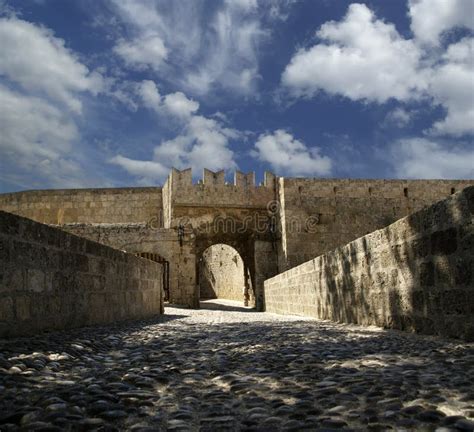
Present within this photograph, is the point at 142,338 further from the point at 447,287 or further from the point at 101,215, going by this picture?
the point at 101,215

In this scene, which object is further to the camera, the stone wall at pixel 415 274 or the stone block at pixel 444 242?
the stone block at pixel 444 242

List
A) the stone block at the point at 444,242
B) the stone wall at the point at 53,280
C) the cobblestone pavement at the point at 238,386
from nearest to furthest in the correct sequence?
the cobblestone pavement at the point at 238,386, the stone block at the point at 444,242, the stone wall at the point at 53,280

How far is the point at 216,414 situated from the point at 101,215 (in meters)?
22.7

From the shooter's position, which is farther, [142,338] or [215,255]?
→ [215,255]

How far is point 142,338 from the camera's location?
15.0 ft

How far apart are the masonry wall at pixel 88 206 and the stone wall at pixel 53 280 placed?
55.0ft

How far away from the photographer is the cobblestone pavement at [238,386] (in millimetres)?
1666

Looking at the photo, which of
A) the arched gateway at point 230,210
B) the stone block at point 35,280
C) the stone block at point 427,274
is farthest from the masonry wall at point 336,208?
the stone block at point 35,280

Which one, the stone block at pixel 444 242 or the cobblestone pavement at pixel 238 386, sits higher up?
the stone block at pixel 444 242

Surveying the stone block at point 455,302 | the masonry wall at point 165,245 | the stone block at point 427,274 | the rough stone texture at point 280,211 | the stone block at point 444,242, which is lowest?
the stone block at point 455,302

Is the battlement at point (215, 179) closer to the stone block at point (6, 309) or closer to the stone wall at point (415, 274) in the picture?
the stone wall at point (415, 274)

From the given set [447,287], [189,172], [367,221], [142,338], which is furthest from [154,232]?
[447,287]

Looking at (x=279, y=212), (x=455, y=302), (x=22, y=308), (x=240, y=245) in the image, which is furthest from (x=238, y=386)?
(x=240, y=245)

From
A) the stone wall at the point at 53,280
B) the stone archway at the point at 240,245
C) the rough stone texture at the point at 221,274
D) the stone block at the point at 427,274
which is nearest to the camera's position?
the stone wall at the point at 53,280
